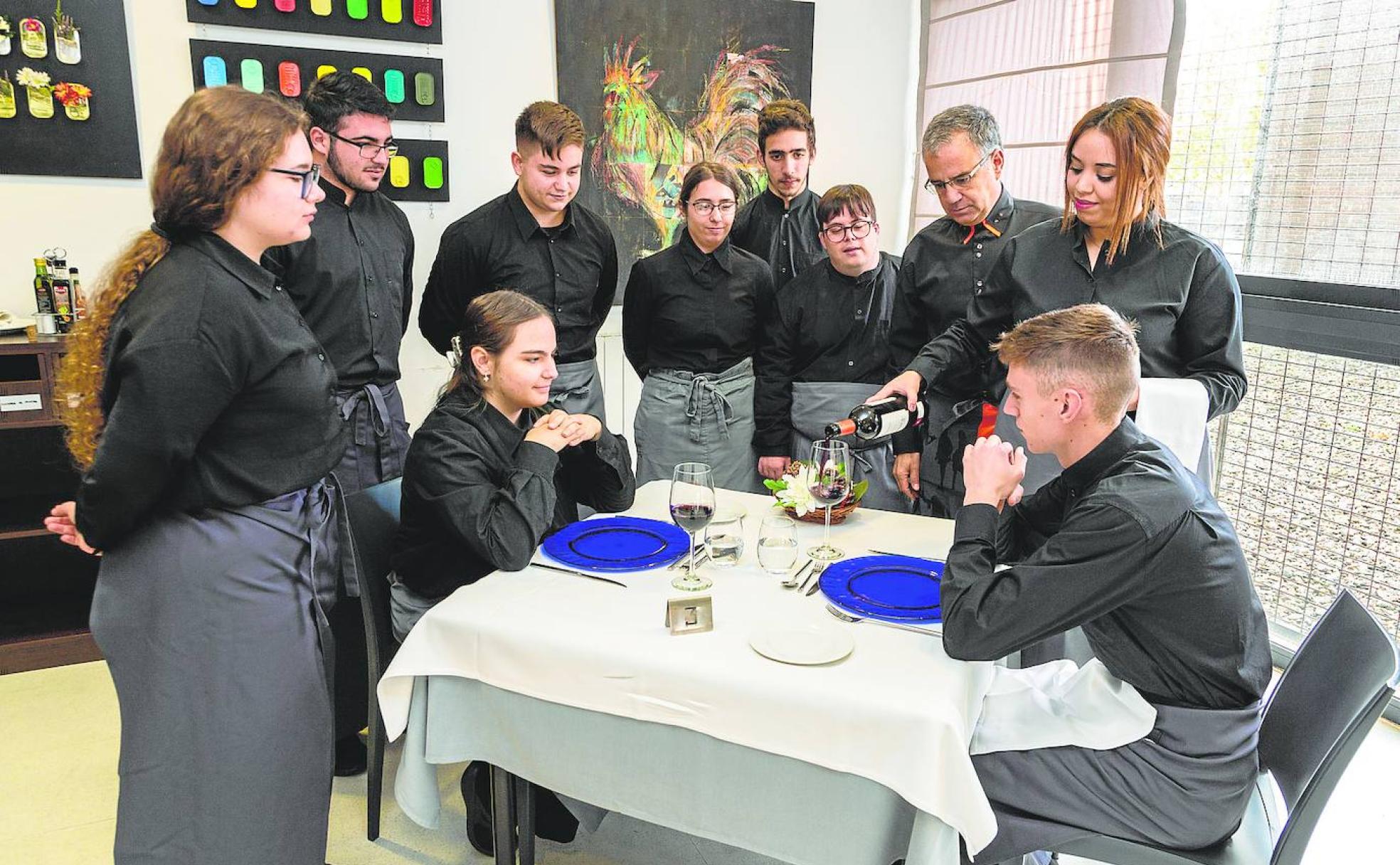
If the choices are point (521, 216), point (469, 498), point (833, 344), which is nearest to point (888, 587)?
point (469, 498)

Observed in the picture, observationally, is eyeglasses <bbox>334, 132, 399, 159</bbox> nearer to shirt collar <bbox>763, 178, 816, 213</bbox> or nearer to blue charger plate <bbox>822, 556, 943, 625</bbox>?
shirt collar <bbox>763, 178, 816, 213</bbox>

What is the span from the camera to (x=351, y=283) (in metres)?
2.47

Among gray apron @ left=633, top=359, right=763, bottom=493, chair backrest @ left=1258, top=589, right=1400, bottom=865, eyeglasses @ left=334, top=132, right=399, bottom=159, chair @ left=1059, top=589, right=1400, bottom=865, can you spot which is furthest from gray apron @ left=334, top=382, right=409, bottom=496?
chair backrest @ left=1258, top=589, right=1400, bottom=865

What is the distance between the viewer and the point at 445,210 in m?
3.69

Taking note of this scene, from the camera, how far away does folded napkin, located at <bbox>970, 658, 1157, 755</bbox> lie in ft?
4.87

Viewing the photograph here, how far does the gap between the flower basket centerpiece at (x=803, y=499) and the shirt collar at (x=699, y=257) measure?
102 cm

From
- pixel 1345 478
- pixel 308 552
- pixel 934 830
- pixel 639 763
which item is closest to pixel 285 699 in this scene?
pixel 308 552

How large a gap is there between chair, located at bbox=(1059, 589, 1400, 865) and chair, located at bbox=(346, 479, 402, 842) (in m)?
1.41

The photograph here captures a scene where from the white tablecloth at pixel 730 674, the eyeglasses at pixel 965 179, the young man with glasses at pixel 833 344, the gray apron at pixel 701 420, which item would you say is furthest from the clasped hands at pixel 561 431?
the eyeglasses at pixel 965 179

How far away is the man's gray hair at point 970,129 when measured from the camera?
2.50 metres

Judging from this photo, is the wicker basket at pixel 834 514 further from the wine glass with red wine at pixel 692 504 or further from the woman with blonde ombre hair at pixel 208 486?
the woman with blonde ombre hair at pixel 208 486

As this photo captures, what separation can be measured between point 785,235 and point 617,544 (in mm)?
1622

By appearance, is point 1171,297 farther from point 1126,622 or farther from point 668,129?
point 668,129

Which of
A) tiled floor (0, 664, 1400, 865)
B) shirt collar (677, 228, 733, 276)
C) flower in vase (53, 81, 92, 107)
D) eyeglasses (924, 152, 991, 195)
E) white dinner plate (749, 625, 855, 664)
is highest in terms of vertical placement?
flower in vase (53, 81, 92, 107)
